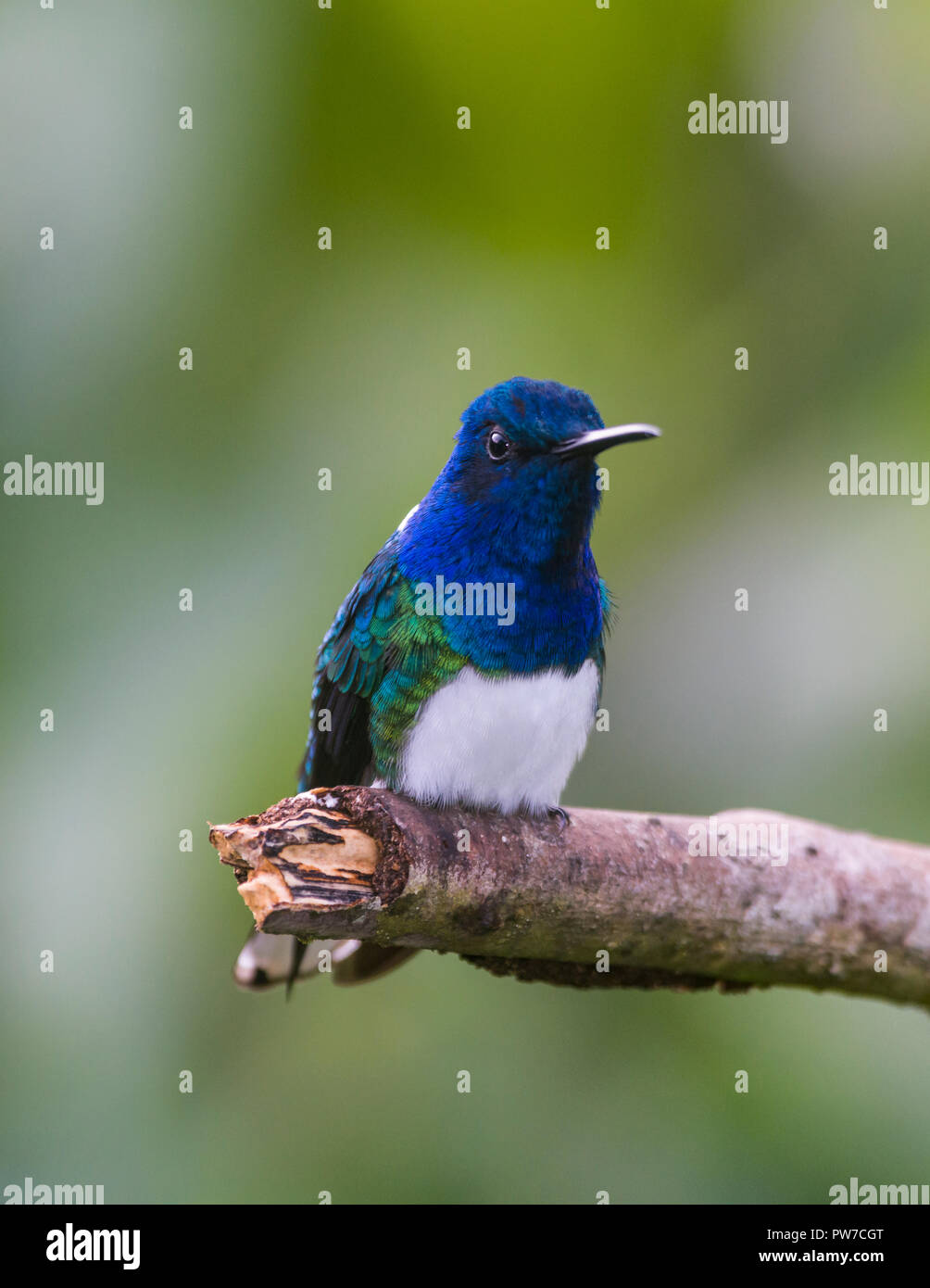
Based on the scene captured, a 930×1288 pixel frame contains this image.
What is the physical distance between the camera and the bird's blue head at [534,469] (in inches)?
115

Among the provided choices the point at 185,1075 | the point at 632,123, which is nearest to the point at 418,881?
the point at 185,1075

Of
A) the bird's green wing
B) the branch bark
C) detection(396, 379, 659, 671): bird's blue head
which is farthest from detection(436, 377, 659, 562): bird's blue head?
the branch bark

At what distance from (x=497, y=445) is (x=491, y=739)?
70 cm

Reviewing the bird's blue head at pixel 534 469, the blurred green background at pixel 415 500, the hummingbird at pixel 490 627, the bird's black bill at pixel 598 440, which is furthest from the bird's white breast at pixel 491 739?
the blurred green background at pixel 415 500

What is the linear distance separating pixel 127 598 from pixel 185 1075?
131cm

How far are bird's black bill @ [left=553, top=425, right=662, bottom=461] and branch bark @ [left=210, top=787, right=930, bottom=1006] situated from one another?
0.85 m

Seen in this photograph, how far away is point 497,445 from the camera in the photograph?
3.04m

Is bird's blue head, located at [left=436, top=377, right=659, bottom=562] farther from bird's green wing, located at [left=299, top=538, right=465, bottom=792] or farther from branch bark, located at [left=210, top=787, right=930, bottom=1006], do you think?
branch bark, located at [left=210, top=787, right=930, bottom=1006]

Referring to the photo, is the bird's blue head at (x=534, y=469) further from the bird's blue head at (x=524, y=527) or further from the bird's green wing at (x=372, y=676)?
the bird's green wing at (x=372, y=676)

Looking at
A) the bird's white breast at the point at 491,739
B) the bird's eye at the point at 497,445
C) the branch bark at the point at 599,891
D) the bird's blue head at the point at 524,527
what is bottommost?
the branch bark at the point at 599,891

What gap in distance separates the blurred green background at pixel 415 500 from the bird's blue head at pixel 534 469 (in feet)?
2.40

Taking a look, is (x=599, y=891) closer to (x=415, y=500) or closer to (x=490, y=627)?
→ (x=490, y=627)

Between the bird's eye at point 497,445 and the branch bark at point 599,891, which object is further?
the bird's eye at point 497,445

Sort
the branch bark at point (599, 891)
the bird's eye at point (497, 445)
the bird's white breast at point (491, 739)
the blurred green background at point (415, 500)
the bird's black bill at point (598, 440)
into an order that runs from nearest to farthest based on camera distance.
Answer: the branch bark at point (599, 891) → the bird's black bill at point (598, 440) → the bird's white breast at point (491, 739) → the bird's eye at point (497, 445) → the blurred green background at point (415, 500)
